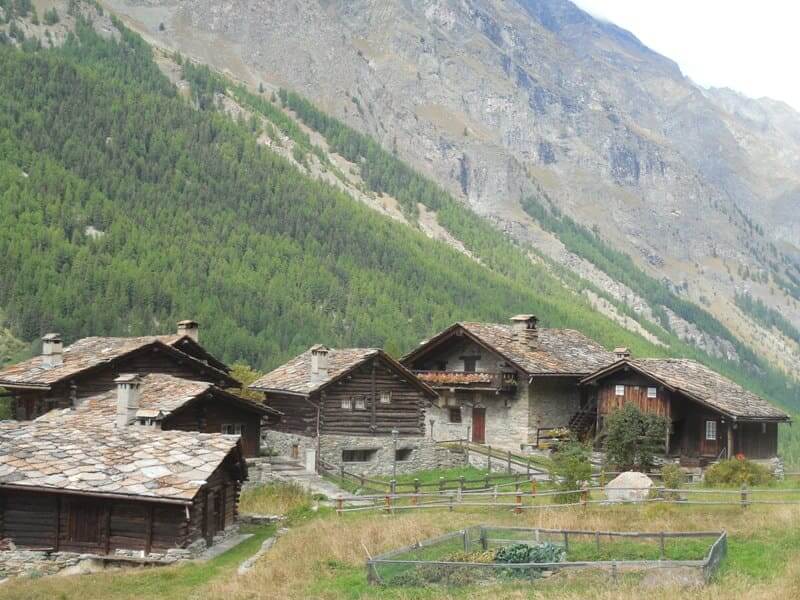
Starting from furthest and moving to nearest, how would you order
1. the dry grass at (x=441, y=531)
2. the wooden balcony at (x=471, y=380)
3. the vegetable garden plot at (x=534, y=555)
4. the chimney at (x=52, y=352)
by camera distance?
the wooden balcony at (x=471, y=380) < the chimney at (x=52, y=352) < the vegetable garden plot at (x=534, y=555) < the dry grass at (x=441, y=531)

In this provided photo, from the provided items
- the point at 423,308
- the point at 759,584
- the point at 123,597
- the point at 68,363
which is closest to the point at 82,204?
the point at 423,308

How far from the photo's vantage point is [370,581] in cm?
2286

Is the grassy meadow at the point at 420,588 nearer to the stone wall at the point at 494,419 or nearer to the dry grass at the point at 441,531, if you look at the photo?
the dry grass at the point at 441,531

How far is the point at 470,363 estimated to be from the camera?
56.2 m

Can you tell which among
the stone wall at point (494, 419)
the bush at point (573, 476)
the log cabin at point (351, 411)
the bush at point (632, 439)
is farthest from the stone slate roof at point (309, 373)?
the bush at point (573, 476)

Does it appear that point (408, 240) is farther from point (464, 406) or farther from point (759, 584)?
point (759, 584)

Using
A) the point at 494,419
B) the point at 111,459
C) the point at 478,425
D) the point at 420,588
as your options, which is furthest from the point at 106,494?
the point at 478,425

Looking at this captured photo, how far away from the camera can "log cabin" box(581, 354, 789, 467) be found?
152 feet

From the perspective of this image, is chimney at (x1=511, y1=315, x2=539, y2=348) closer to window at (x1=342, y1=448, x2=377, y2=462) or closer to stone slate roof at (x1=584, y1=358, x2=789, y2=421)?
stone slate roof at (x1=584, y1=358, x2=789, y2=421)

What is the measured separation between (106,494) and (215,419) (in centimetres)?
1342

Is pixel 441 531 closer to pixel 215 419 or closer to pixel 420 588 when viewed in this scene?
pixel 420 588

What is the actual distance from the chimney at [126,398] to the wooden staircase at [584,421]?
26000 millimetres

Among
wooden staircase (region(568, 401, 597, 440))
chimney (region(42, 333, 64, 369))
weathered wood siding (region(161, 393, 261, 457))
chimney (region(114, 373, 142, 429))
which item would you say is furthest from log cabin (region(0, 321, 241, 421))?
wooden staircase (region(568, 401, 597, 440))

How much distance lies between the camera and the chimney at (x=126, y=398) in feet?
117
